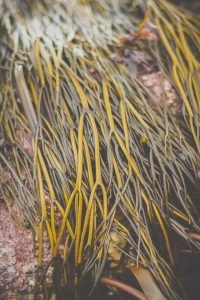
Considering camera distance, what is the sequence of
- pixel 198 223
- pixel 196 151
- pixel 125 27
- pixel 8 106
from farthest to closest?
pixel 125 27, pixel 8 106, pixel 196 151, pixel 198 223

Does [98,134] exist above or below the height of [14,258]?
above

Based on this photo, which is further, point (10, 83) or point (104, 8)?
point (104, 8)

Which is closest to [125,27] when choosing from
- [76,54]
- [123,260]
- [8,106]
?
[76,54]

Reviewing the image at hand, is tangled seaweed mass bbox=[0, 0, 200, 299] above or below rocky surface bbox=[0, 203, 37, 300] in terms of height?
above

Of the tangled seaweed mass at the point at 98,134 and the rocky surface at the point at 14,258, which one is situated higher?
the tangled seaweed mass at the point at 98,134

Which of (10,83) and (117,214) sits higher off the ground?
(10,83)

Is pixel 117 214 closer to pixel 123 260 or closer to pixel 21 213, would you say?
pixel 123 260

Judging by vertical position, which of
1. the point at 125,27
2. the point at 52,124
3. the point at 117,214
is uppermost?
the point at 125,27

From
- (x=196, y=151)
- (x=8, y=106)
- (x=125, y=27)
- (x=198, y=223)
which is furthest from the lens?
(x=125, y=27)
